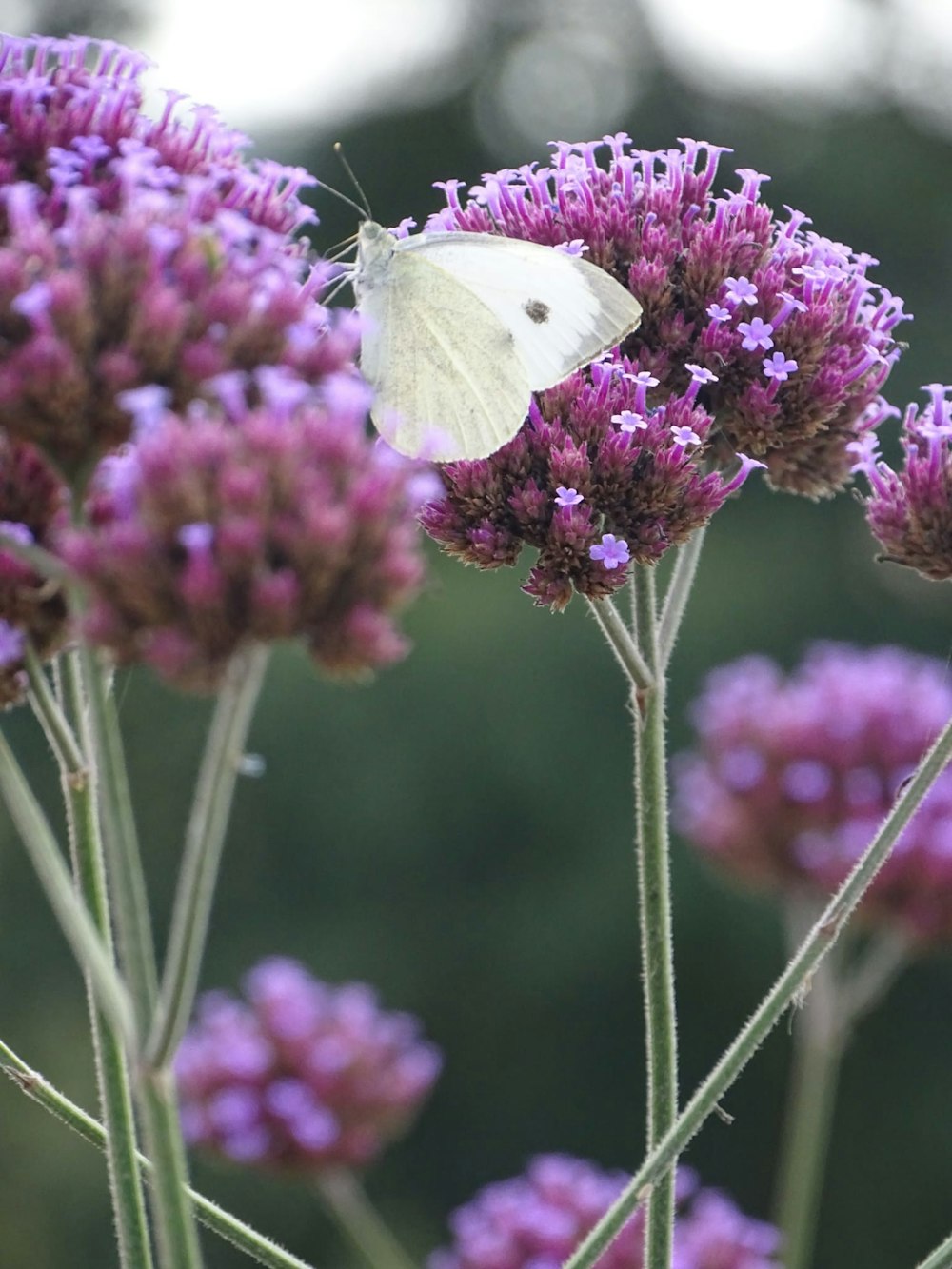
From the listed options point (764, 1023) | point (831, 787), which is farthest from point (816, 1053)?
point (764, 1023)

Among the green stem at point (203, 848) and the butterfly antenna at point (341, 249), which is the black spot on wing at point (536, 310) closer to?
the butterfly antenna at point (341, 249)

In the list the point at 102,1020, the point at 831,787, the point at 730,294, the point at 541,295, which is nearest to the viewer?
the point at 102,1020

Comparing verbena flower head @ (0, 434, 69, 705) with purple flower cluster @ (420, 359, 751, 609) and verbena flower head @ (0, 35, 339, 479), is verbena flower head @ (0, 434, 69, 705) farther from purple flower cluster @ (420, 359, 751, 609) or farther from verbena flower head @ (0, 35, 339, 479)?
purple flower cluster @ (420, 359, 751, 609)

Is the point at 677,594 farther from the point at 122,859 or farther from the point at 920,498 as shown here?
the point at 122,859

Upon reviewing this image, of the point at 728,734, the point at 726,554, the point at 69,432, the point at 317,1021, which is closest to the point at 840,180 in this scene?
the point at 726,554

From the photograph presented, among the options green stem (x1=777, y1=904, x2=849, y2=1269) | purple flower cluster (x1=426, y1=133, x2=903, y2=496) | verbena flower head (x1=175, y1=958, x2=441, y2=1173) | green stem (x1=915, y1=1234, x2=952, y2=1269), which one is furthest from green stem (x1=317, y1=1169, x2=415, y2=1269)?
purple flower cluster (x1=426, y1=133, x2=903, y2=496)

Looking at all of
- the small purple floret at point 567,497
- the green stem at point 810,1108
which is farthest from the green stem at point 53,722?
the green stem at point 810,1108
